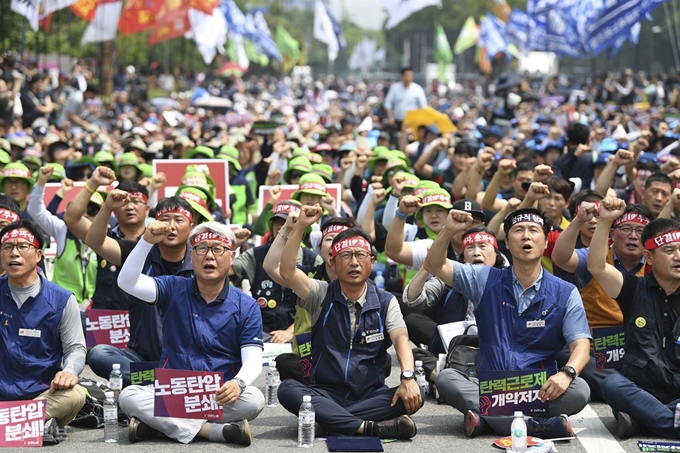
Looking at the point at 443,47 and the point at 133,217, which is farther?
the point at 443,47

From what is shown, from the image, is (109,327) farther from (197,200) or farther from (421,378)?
(421,378)

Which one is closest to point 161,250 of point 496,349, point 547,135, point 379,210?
point 496,349

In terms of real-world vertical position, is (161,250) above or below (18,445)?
above

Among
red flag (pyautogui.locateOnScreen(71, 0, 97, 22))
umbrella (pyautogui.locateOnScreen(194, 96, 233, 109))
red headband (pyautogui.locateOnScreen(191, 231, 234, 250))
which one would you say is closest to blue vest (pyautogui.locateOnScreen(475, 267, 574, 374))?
red headband (pyautogui.locateOnScreen(191, 231, 234, 250))

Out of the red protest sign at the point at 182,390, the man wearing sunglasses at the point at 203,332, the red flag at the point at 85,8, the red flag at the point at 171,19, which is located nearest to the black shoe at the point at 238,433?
the man wearing sunglasses at the point at 203,332

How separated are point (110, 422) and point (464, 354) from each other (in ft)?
8.17

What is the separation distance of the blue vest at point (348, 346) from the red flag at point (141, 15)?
26.1m

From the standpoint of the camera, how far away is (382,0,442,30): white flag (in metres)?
31.5

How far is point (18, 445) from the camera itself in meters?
7.83

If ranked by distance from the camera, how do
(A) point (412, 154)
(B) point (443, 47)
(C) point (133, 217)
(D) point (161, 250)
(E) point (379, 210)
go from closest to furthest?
(D) point (161, 250) → (C) point (133, 217) → (E) point (379, 210) → (A) point (412, 154) → (B) point (443, 47)

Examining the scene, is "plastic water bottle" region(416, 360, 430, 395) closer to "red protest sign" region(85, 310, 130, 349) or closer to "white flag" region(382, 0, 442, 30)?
"red protest sign" region(85, 310, 130, 349)

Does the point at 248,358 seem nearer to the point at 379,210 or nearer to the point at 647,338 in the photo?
the point at 647,338

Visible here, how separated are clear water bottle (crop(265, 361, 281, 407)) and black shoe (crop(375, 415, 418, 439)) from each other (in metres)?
1.58

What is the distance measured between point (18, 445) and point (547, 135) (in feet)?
46.0
